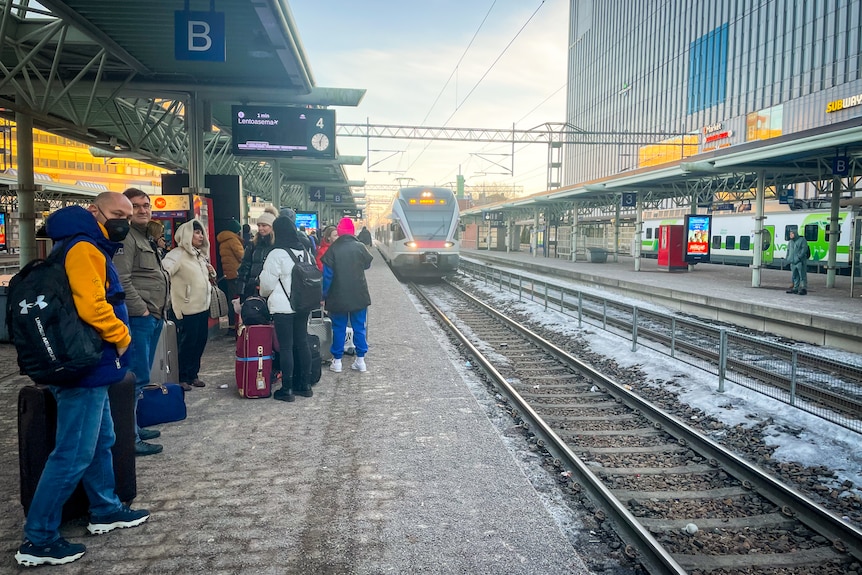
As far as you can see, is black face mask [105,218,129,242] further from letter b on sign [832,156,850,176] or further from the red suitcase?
letter b on sign [832,156,850,176]

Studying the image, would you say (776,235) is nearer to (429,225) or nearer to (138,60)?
(429,225)

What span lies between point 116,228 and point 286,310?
8.95 feet

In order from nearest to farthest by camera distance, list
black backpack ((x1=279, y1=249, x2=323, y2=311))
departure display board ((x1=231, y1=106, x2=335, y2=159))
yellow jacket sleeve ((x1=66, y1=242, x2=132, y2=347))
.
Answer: yellow jacket sleeve ((x1=66, y1=242, x2=132, y2=347))
black backpack ((x1=279, y1=249, x2=323, y2=311))
departure display board ((x1=231, y1=106, x2=335, y2=159))

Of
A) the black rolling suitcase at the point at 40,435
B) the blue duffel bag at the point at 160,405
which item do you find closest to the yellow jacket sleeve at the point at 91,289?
the black rolling suitcase at the point at 40,435

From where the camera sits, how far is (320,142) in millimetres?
11594

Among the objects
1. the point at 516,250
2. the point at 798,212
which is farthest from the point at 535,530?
the point at 516,250

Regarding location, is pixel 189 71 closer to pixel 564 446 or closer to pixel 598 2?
pixel 564 446

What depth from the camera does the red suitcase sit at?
20.8 ft

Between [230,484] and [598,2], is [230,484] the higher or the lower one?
the lower one

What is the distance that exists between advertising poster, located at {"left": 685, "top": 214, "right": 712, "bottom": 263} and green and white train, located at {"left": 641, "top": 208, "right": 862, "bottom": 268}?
2765 millimetres

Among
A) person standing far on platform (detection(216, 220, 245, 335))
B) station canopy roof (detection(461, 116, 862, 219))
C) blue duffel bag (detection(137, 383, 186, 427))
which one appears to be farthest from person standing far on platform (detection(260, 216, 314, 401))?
station canopy roof (detection(461, 116, 862, 219))

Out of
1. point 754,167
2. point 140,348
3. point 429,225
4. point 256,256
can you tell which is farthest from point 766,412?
point 429,225

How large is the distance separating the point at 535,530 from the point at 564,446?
158cm

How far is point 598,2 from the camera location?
7812 cm
